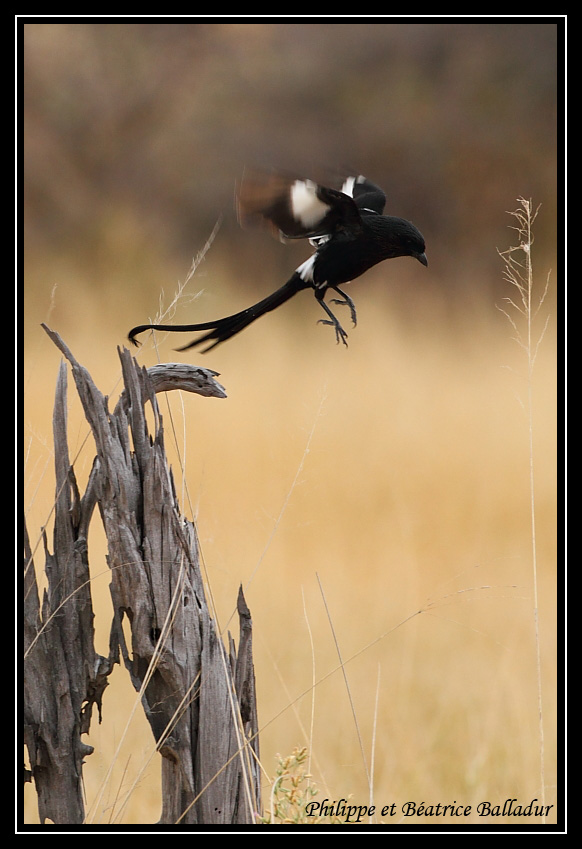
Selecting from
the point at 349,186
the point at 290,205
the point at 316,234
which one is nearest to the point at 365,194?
the point at 349,186

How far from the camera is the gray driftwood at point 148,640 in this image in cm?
152

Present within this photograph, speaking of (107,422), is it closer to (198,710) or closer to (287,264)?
(198,710)

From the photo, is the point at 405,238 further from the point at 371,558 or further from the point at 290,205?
the point at 371,558

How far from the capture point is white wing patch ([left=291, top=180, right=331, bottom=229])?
5.75 feet

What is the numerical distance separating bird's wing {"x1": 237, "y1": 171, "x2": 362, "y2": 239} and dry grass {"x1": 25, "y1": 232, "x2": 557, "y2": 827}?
0.94m

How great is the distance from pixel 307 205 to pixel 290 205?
0.04 meters

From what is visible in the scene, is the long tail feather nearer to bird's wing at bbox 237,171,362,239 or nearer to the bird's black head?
bird's wing at bbox 237,171,362,239

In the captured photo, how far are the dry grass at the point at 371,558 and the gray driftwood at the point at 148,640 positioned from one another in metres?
0.82

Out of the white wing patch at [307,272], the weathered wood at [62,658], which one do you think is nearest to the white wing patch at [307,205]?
the white wing patch at [307,272]

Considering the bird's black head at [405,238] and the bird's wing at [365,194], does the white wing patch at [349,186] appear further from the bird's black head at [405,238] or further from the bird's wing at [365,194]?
the bird's black head at [405,238]

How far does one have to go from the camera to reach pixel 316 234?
6.27 feet

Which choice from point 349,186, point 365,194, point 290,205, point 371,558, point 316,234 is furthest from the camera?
point 371,558

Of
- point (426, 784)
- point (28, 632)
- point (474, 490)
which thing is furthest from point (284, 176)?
point (474, 490)

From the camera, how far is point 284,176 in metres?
1.72
